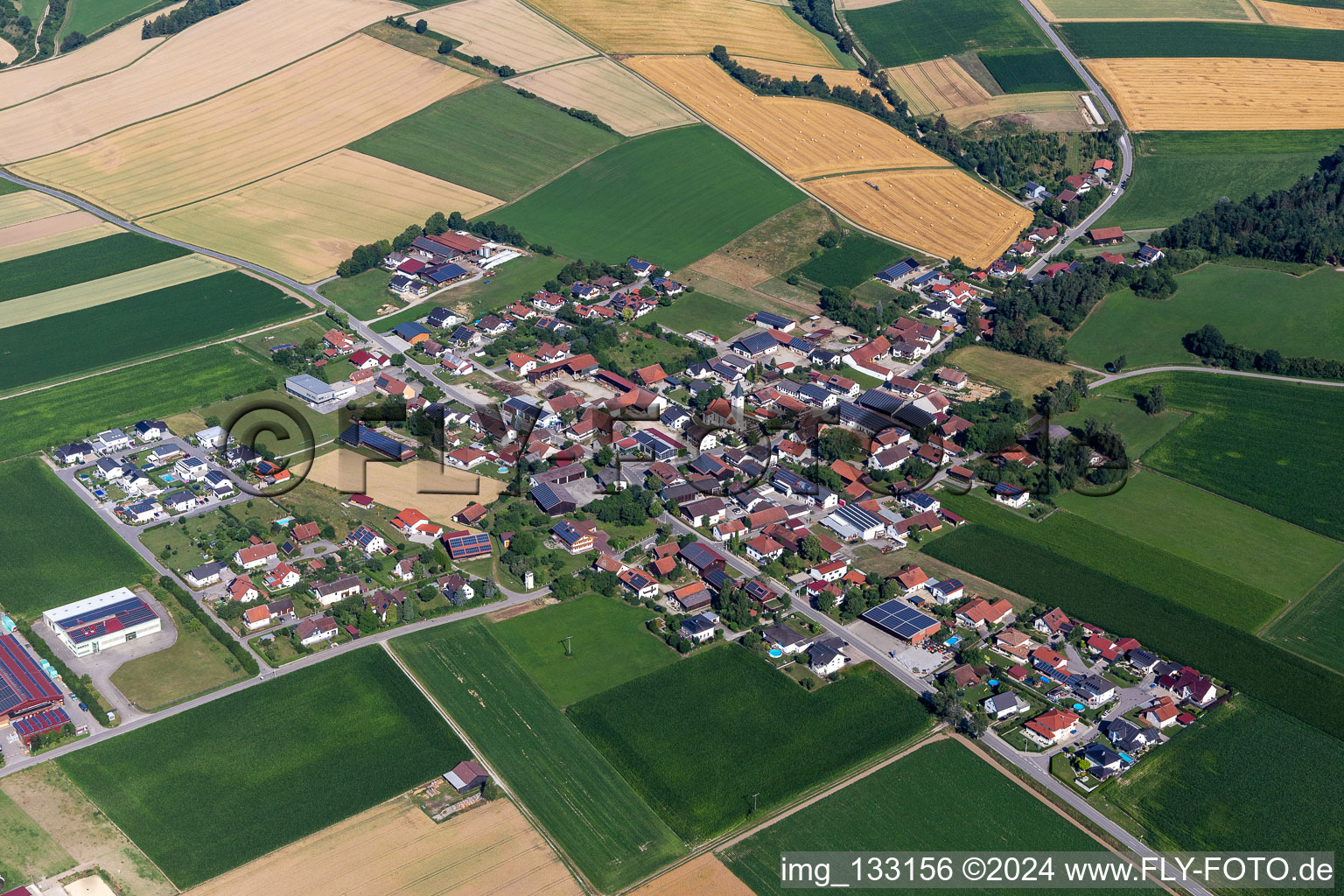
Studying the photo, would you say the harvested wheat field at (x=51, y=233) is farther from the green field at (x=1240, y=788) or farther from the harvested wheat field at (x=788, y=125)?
the green field at (x=1240, y=788)

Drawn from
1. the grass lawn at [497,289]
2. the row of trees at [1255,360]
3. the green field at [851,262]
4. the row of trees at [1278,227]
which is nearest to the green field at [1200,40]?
the row of trees at [1278,227]

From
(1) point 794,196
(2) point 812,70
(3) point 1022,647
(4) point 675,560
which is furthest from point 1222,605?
(2) point 812,70

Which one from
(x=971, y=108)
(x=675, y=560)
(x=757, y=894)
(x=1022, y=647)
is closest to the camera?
(x=757, y=894)

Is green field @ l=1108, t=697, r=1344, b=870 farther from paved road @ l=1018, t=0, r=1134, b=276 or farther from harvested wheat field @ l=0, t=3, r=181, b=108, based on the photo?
harvested wheat field @ l=0, t=3, r=181, b=108

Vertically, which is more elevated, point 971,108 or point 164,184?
point 971,108

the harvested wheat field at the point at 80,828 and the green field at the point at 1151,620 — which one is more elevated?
the green field at the point at 1151,620

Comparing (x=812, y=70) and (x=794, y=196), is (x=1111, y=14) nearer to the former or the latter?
(x=812, y=70)
